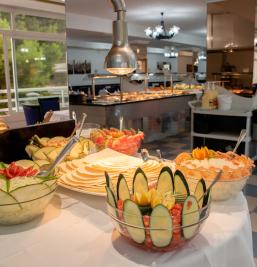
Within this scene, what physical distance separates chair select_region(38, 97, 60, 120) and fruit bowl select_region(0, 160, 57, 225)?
87 cm

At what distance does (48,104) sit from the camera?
72.2 inches

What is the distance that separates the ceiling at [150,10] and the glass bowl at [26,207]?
5.36 m

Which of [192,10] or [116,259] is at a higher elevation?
[192,10]

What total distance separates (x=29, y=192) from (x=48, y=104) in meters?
1.03

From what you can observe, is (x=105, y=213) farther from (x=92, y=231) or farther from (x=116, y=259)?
(x=116, y=259)

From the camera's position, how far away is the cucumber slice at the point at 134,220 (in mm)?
731

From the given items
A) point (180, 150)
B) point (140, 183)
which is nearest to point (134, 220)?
point (140, 183)

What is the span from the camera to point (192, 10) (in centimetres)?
667

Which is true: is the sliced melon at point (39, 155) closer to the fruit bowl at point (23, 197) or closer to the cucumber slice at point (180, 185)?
the fruit bowl at point (23, 197)

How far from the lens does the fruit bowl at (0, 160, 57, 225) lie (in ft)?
2.83

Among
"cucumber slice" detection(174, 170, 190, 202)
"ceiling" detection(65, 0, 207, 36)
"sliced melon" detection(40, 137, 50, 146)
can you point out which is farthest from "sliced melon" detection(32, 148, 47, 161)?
"ceiling" detection(65, 0, 207, 36)

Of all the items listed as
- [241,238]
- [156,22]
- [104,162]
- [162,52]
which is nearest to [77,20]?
[156,22]

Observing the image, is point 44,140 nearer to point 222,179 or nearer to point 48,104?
point 48,104

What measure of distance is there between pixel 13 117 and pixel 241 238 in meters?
1.24
